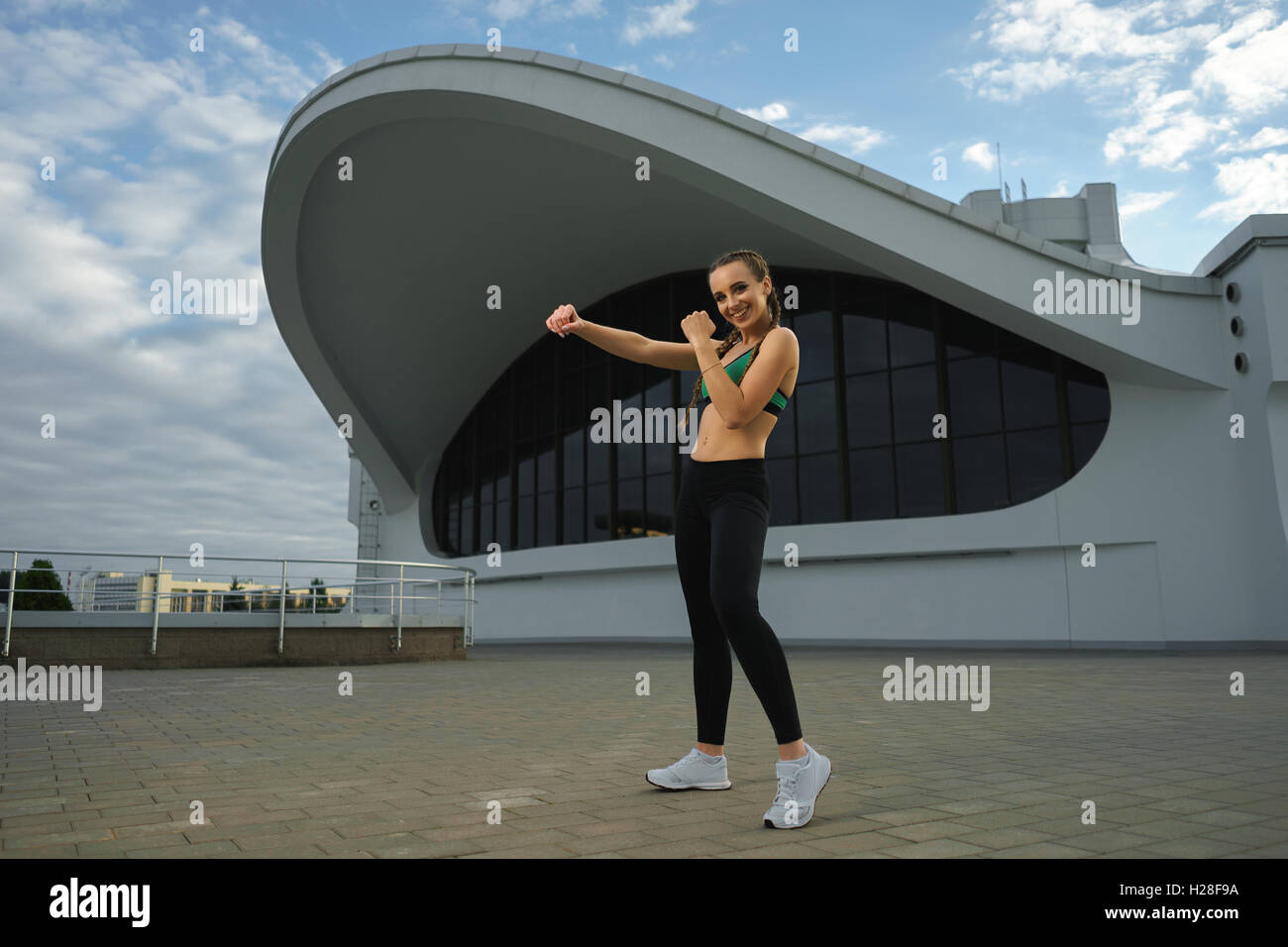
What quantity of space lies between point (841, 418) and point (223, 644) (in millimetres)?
13750

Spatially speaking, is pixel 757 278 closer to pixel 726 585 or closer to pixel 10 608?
pixel 726 585

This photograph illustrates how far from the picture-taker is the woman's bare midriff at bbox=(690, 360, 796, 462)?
117 inches

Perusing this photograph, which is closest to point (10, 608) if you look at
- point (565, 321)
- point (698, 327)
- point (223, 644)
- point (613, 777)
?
point (223, 644)

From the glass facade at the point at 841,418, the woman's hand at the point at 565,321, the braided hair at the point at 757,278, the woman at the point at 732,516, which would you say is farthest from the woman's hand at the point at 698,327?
the glass facade at the point at 841,418

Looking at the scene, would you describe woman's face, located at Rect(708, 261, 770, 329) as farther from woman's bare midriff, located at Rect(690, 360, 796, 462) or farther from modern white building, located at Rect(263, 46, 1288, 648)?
modern white building, located at Rect(263, 46, 1288, 648)

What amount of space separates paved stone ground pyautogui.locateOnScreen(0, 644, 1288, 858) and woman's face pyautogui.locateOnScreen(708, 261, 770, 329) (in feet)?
5.55

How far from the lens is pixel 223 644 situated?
36.5ft

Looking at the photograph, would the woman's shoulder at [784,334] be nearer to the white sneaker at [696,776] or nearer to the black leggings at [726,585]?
the black leggings at [726,585]

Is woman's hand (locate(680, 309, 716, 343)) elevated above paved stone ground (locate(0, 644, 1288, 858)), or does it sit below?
above

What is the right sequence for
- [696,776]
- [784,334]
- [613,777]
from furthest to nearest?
[613,777] < [696,776] < [784,334]

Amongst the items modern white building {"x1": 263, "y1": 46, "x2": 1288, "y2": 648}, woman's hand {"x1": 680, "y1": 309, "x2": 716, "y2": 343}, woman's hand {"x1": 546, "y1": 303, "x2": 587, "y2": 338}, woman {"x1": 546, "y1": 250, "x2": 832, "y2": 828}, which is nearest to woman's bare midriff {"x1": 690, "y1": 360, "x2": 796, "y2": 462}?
woman {"x1": 546, "y1": 250, "x2": 832, "y2": 828}
